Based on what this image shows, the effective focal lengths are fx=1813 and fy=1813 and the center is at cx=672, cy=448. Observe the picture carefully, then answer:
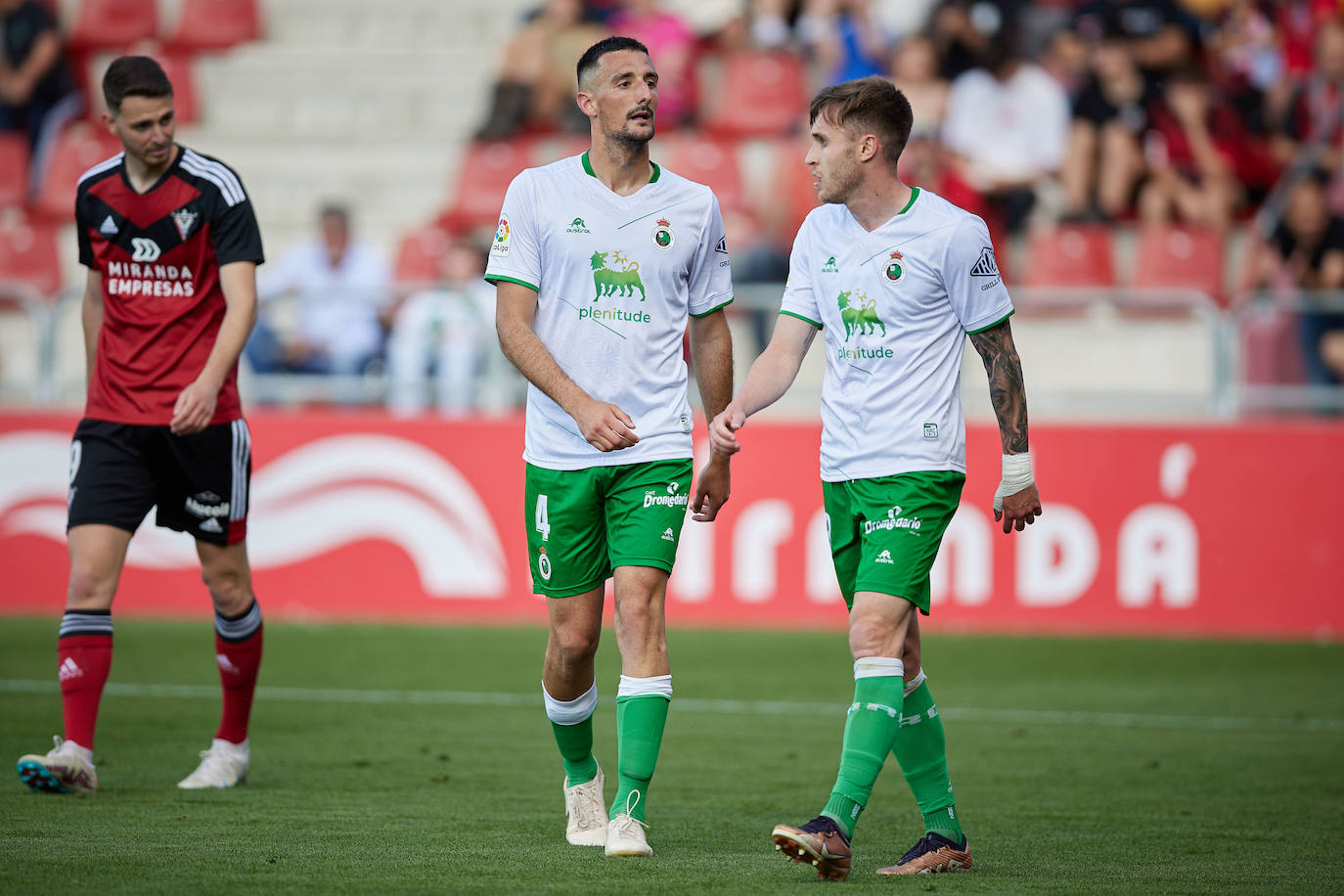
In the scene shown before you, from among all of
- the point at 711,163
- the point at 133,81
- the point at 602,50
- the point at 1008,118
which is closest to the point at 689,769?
the point at 602,50

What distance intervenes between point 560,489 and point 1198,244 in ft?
34.2

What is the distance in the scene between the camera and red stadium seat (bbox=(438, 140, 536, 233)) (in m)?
17.1

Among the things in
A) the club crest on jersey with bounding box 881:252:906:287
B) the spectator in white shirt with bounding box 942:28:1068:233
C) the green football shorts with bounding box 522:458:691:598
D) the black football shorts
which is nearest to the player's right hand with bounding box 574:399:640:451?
the green football shorts with bounding box 522:458:691:598

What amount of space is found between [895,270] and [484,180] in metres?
12.2

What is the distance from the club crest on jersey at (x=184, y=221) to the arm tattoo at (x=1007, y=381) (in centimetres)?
299

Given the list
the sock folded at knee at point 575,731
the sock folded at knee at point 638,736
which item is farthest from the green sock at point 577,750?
the sock folded at knee at point 638,736

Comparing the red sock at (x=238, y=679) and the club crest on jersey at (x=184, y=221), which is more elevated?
the club crest on jersey at (x=184, y=221)

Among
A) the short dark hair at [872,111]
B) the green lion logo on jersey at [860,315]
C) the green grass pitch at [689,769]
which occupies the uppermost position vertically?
the short dark hair at [872,111]

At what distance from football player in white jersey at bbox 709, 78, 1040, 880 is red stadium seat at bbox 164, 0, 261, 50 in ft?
52.5

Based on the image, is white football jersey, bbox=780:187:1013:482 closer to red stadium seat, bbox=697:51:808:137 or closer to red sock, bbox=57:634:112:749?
red sock, bbox=57:634:112:749

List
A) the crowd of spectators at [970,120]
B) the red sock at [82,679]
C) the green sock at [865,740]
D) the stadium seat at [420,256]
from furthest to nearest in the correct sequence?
the stadium seat at [420,256]
the crowd of spectators at [970,120]
the red sock at [82,679]
the green sock at [865,740]

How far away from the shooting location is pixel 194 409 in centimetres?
646

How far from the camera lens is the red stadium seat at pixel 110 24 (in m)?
19.7

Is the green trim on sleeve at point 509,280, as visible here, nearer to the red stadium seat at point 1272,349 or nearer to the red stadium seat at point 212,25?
the red stadium seat at point 1272,349
